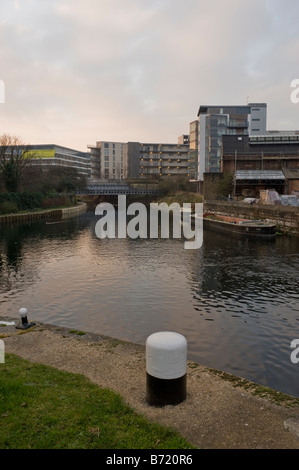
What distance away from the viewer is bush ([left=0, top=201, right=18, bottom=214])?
2569 inches

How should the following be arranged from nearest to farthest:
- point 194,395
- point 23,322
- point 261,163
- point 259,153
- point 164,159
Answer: point 194,395, point 23,322, point 261,163, point 259,153, point 164,159

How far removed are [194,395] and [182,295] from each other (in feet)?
41.9

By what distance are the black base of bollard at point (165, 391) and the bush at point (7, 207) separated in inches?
2500

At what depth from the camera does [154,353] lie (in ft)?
25.2

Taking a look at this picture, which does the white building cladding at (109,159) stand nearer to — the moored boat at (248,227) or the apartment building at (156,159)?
the apartment building at (156,159)

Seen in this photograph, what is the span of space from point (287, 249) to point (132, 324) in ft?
80.7

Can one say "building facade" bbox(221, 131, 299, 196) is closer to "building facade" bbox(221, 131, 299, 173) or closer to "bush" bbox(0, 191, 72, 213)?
"building facade" bbox(221, 131, 299, 173)

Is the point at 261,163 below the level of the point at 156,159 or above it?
below

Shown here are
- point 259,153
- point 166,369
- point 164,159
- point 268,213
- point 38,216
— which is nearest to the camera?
point 166,369

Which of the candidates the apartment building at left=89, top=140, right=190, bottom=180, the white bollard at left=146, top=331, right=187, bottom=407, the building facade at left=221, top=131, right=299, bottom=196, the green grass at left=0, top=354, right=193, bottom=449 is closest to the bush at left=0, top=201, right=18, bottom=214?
the building facade at left=221, top=131, right=299, bottom=196

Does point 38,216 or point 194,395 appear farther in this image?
point 38,216

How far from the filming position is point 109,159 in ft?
582

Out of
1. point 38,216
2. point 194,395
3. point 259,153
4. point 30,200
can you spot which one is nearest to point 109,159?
point 259,153

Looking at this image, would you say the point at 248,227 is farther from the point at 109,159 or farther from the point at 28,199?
the point at 109,159
